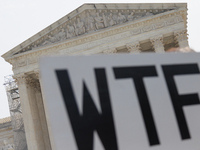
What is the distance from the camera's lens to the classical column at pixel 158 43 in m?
31.9

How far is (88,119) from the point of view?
15.4 feet

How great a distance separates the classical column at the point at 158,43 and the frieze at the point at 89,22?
2236 mm

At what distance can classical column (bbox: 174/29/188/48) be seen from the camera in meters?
31.3

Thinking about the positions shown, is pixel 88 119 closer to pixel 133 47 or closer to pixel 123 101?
pixel 123 101

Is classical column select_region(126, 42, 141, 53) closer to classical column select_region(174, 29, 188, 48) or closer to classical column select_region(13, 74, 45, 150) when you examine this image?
classical column select_region(174, 29, 188, 48)

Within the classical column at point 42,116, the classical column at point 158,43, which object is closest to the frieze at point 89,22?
the classical column at point 158,43

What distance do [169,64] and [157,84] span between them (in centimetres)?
39

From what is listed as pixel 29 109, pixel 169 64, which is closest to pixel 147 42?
pixel 29 109

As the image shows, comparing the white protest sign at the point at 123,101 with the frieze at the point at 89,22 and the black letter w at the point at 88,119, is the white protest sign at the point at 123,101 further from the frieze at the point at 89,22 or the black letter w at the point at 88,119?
the frieze at the point at 89,22

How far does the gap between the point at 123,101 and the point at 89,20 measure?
2923cm

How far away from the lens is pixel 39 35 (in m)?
34.4

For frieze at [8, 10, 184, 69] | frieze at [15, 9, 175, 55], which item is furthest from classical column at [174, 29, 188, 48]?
frieze at [15, 9, 175, 55]

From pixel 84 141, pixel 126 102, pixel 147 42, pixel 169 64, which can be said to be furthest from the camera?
pixel 147 42

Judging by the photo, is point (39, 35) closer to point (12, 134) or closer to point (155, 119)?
point (12, 134)
